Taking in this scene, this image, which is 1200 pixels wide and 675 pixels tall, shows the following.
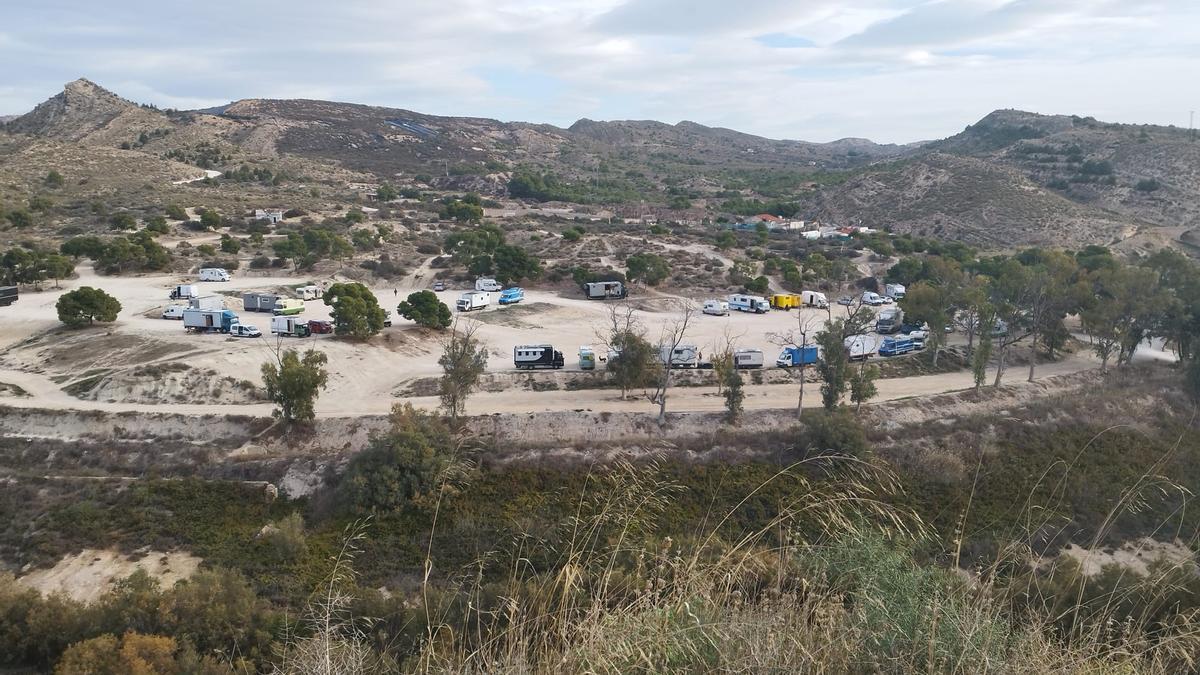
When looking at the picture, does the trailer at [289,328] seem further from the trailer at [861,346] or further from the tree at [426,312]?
the trailer at [861,346]

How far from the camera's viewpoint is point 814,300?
4194 cm

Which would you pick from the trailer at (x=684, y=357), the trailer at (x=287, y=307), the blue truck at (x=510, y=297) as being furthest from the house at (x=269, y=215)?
the trailer at (x=684, y=357)

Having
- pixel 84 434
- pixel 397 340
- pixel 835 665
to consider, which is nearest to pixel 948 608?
pixel 835 665

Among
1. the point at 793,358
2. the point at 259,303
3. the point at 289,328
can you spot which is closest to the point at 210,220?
the point at 259,303

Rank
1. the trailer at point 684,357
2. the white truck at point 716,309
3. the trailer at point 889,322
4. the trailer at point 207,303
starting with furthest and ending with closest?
1. the white truck at point 716,309
2. the trailer at point 889,322
3. the trailer at point 207,303
4. the trailer at point 684,357

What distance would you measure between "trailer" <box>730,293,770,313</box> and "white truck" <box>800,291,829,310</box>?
10.7 ft

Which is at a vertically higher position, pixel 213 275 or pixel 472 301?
pixel 213 275

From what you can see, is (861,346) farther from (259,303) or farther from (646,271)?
(259,303)

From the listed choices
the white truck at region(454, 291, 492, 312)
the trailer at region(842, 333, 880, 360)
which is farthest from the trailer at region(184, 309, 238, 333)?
the trailer at region(842, 333, 880, 360)

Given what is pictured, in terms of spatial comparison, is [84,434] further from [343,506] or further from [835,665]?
[835,665]

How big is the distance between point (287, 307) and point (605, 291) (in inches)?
689

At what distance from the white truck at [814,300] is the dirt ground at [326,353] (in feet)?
14.7

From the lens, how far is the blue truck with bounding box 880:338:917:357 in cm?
3072

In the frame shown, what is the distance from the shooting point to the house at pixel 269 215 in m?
57.5
